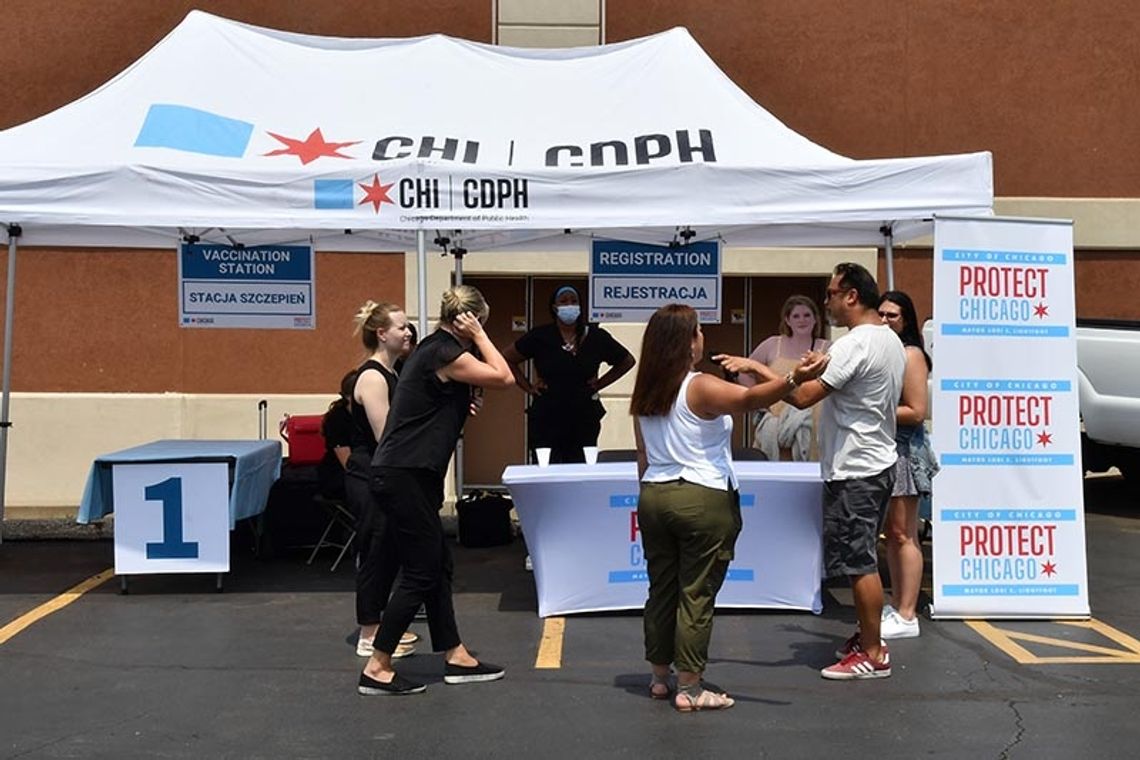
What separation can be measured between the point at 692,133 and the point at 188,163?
10.6 ft

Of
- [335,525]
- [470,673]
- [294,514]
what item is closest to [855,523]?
[470,673]

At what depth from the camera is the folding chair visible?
26.6 ft

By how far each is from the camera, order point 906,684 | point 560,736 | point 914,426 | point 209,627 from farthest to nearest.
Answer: point 209,627
point 914,426
point 906,684
point 560,736

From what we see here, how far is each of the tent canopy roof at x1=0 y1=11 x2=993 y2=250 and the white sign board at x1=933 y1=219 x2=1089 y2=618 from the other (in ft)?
1.96

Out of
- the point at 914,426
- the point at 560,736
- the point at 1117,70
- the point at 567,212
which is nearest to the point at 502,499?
the point at 567,212

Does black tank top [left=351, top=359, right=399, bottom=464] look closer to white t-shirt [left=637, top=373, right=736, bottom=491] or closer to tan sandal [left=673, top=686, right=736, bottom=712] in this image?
white t-shirt [left=637, top=373, right=736, bottom=491]

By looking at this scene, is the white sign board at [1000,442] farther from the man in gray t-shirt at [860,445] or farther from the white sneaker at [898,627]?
the man in gray t-shirt at [860,445]

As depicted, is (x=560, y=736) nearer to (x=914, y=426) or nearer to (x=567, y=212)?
(x=914, y=426)

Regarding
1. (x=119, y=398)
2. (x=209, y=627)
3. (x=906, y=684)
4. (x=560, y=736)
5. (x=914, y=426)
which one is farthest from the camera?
(x=119, y=398)

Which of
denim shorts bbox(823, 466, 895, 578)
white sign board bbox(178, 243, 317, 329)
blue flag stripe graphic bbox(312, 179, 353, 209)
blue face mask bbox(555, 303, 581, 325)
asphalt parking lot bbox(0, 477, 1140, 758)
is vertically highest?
blue flag stripe graphic bbox(312, 179, 353, 209)

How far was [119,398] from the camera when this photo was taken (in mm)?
11195

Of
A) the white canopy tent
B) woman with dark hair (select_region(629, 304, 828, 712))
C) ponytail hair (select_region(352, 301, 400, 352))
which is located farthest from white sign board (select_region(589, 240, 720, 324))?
woman with dark hair (select_region(629, 304, 828, 712))

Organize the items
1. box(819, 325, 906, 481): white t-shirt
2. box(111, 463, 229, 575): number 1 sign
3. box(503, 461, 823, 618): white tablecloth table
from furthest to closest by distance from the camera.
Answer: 1. box(111, 463, 229, 575): number 1 sign
2. box(503, 461, 823, 618): white tablecloth table
3. box(819, 325, 906, 481): white t-shirt

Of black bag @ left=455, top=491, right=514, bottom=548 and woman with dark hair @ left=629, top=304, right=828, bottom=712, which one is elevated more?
woman with dark hair @ left=629, top=304, right=828, bottom=712
